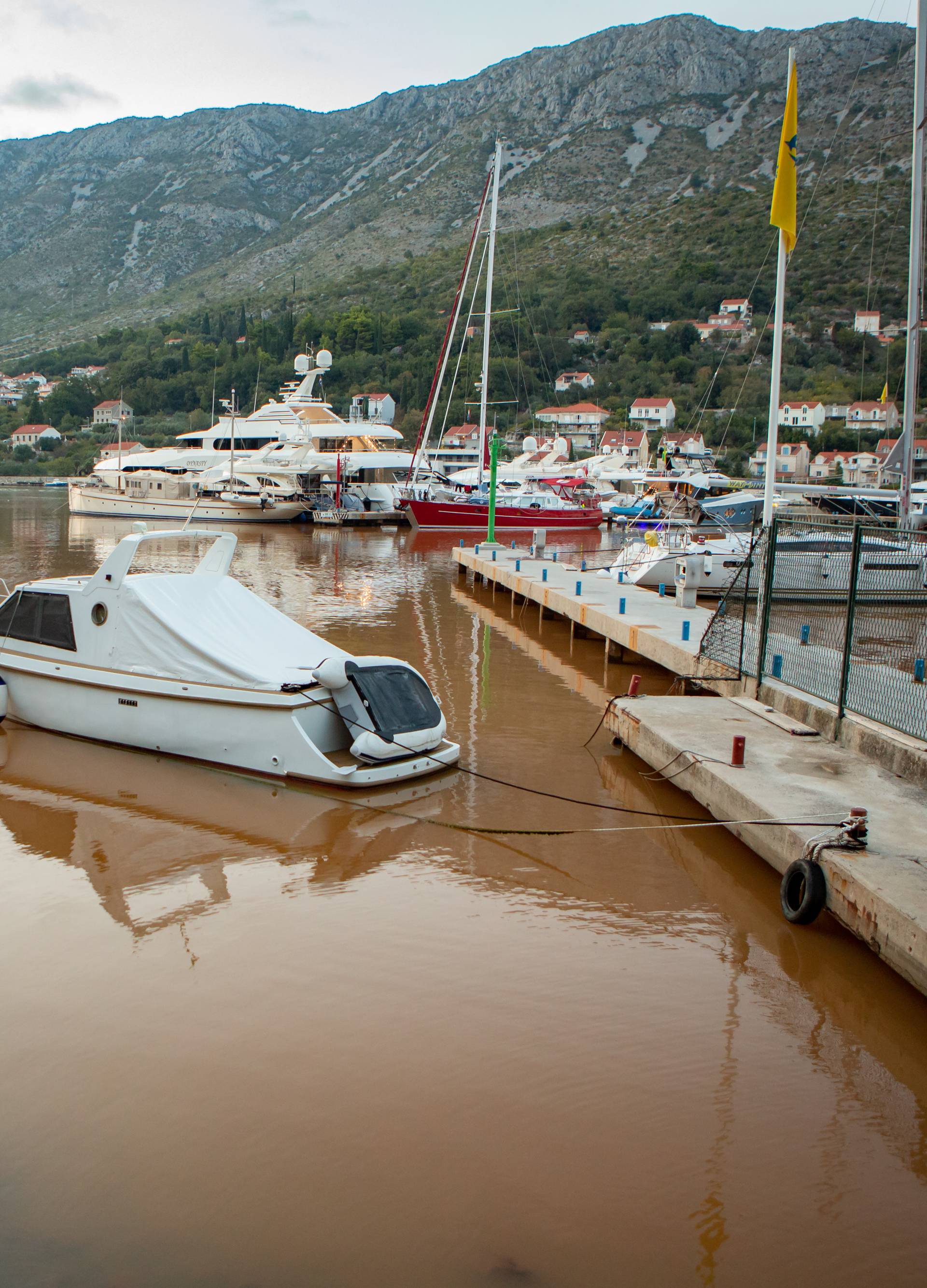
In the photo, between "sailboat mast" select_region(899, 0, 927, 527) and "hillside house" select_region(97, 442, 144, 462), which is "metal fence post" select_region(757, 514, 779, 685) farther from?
"hillside house" select_region(97, 442, 144, 462)

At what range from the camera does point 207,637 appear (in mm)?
10234

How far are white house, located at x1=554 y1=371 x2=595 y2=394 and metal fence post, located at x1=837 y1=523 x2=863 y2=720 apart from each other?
118766mm

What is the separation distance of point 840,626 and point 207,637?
6383 millimetres

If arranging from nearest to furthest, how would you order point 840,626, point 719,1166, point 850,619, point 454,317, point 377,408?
point 719,1166 → point 850,619 → point 840,626 → point 454,317 → point 377,408

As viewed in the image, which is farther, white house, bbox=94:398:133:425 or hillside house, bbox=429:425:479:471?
white house, bbox=94:398:133:425

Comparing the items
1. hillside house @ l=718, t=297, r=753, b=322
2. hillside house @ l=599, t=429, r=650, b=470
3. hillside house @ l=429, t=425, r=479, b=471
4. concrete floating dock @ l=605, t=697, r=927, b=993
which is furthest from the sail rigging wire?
hillside house @ l=718, t=297, r=753, b=322

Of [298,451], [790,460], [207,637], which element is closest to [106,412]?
[790,460]

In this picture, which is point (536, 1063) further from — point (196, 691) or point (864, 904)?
point (196, 691)

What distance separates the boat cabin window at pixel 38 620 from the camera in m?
11.0

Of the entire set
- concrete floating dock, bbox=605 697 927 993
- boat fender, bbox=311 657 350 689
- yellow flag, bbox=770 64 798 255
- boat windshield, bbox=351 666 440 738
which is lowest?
concrete floating dock, bbox=605 697 927 993

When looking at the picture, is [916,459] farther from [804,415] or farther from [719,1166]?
[719,1166]

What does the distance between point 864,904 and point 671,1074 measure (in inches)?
73.8

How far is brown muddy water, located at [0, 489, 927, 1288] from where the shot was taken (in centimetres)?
412

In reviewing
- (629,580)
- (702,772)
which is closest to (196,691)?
(702,772)
